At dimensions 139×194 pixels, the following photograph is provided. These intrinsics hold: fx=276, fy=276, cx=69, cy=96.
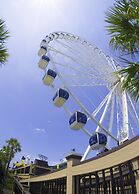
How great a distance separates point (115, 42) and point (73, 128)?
1877 centimetres

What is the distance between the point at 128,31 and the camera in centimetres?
570

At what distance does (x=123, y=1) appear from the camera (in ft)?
19.2

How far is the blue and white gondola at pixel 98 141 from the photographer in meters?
21.7

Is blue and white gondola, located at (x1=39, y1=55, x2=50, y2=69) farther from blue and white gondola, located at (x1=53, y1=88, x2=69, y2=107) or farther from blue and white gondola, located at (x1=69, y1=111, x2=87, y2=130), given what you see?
blue and white gondola, located at (x1=69, y1=111, x2=87, y2=130)

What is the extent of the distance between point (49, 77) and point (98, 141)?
9.55 m

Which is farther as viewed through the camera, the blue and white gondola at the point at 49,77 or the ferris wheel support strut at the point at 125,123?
the blue and white gondola at the point at 49,77

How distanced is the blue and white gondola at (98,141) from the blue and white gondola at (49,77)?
8310 millimetres

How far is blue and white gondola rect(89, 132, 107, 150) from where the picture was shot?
2170cm

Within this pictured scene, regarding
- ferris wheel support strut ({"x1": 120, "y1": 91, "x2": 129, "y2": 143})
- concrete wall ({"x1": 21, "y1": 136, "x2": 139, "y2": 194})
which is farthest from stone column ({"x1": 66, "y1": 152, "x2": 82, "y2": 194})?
ferris wheel support strut ({"x1": 120, "y1": 91, "x2": 129, "y2": 143})

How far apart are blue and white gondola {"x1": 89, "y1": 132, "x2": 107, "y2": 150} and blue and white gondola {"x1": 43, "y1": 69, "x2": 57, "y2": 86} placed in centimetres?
831

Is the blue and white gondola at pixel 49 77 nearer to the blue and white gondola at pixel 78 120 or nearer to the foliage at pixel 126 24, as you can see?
the blue and white gondola at pixel 78 120

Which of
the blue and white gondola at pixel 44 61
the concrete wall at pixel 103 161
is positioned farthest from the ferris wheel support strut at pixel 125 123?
the blue and white gondola at pixel 44 61

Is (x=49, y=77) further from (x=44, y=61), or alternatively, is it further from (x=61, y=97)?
(x=61, y=97)

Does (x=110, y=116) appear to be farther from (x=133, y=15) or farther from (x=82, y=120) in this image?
(x=133, y=15)
